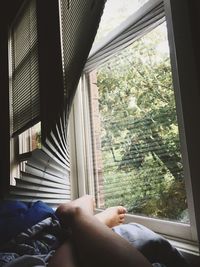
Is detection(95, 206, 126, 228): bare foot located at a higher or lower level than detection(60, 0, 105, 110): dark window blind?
lower

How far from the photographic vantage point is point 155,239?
939 mm

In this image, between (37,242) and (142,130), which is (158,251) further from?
(142,130)

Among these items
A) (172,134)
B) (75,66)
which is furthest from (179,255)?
(75,66)

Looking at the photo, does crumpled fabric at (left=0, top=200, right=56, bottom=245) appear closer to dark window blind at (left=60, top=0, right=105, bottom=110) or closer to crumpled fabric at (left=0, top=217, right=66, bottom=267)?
crumpled fabric at (left=0, top=217, right=66, bottom=267)

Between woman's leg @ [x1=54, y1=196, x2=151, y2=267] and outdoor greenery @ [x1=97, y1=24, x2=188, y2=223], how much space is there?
0.33 m

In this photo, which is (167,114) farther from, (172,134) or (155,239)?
(155,239)

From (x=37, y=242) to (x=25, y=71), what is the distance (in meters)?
1.47

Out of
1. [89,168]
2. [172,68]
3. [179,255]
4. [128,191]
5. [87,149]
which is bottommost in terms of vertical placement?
[179,255]

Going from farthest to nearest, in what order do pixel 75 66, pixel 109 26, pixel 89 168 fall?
pixel 89 168, pixel 109 26, pixel 75 66

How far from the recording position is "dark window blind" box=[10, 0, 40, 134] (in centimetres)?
211

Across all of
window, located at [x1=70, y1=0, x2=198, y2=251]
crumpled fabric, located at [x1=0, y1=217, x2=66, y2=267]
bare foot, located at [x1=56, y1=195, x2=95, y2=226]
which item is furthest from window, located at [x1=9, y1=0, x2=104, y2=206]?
crumpled fabric, located at [x1=0, y1=217, x2=66, y2=267]

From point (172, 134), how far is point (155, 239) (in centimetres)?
44

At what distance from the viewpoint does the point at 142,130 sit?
1384 mm

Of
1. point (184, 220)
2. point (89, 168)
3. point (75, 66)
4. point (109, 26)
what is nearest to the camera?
point (184, 220)
